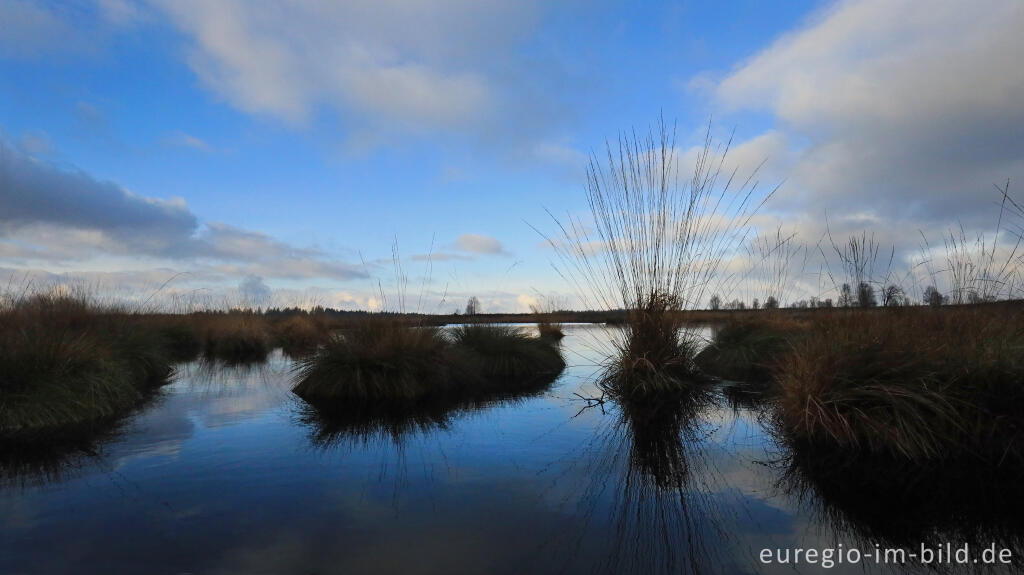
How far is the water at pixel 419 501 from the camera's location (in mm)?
1994

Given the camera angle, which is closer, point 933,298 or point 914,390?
point 914,390

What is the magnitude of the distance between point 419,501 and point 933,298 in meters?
6.20

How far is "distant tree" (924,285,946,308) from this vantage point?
544cm

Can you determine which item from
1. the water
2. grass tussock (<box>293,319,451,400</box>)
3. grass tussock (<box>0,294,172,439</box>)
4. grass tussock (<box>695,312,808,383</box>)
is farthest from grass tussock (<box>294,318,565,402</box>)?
grass tussock (<box>695,312,808,383</box>)

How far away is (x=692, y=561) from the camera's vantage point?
198 centimetres

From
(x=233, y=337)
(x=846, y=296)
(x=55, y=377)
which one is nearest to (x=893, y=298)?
(x=846, y=296)

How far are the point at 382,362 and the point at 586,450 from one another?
2969mm

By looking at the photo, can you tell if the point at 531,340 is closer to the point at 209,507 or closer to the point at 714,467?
the point at 714,467

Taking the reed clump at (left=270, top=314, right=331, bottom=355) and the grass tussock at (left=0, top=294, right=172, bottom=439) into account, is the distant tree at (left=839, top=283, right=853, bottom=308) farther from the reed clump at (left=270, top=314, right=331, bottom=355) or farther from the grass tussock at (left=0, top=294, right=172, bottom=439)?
the reed clump at (left=270, top=314, right=331, bottom=355)

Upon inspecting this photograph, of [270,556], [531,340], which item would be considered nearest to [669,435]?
[270,556]

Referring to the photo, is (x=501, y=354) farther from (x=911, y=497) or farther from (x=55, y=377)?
(x=911, y=497)

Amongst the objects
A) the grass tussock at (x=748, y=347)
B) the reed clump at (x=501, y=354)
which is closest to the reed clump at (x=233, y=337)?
the reed clump at (x=501, y=354)

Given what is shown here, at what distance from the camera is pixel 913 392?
10.6ft

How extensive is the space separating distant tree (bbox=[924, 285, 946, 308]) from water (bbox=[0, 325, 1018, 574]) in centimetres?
269
